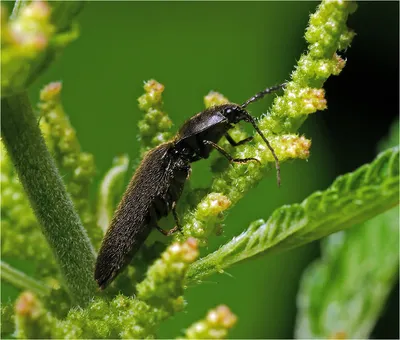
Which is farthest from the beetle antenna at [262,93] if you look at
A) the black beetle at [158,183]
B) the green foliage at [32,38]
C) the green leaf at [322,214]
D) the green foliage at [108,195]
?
the green foliage at [32,38]

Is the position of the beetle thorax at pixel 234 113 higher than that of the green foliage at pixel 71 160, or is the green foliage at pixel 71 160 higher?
the green foliage at pixel 71 160

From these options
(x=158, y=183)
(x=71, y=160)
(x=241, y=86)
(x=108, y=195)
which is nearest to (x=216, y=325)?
(x=71, y=160)

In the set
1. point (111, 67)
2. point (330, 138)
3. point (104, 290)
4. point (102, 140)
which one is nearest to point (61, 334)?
point (104, 290)

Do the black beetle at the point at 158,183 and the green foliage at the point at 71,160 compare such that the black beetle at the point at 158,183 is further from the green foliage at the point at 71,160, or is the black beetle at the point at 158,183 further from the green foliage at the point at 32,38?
the green foliage at the point at 32,38

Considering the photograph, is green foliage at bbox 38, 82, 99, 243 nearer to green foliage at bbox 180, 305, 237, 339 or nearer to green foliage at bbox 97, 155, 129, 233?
green foliage at bbox 97, 155, 129, 233

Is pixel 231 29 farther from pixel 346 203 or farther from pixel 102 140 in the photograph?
pixel 346 203

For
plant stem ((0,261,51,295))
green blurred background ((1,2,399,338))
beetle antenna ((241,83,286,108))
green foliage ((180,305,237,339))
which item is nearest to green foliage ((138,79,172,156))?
plant stem ((0,261,51,295))
